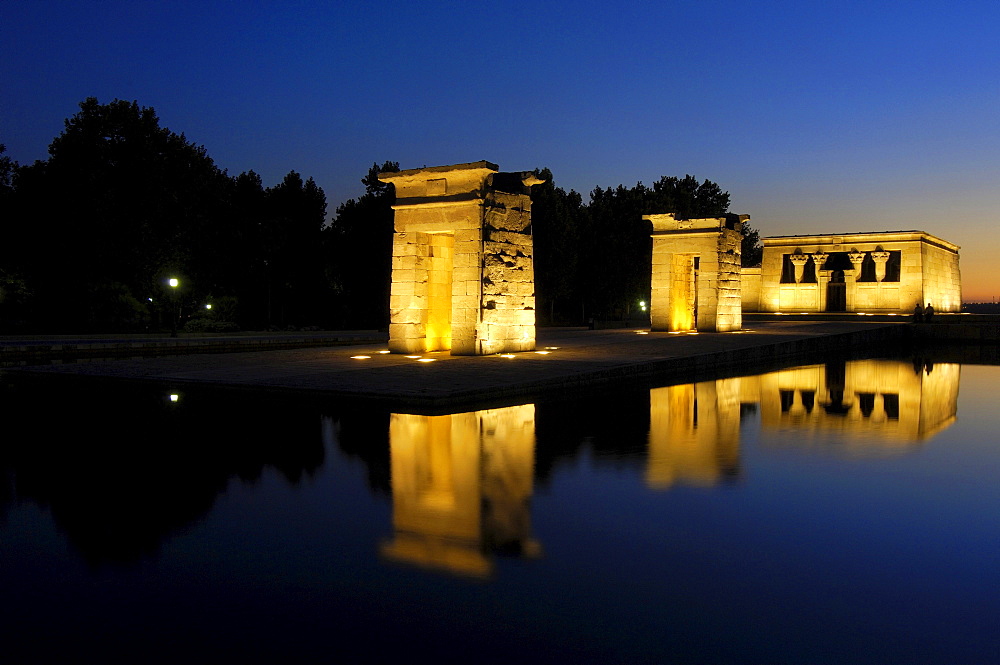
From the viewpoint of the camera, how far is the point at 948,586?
3850 mm

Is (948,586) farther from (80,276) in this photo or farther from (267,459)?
(80,276)

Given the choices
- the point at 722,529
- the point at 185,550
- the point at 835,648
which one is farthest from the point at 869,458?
the point at 185,550

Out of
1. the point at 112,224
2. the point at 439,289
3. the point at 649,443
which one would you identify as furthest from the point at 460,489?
the point at 112,224

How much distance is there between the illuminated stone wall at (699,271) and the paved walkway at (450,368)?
5597 mm

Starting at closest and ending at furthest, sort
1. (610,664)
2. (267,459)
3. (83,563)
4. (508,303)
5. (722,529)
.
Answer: (610,664) < (83,563) < (722,529) < (267,459) < (508,303)

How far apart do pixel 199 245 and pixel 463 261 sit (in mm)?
20439

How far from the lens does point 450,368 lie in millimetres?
13742

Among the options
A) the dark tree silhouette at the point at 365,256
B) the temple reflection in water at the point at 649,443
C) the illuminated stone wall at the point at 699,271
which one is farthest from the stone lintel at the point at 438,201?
the dark tree silhouette at the point at 365,256

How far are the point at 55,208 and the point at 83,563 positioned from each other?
29.8 meters

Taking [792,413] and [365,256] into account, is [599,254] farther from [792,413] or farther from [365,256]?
[792,413]

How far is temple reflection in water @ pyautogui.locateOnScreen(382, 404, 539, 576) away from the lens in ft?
14.3

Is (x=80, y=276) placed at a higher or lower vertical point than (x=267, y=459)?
higher

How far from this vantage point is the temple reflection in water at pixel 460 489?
4.36 m

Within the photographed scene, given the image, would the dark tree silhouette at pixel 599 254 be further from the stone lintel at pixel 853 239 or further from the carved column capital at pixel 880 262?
the carved column capital at pixel 880 262
